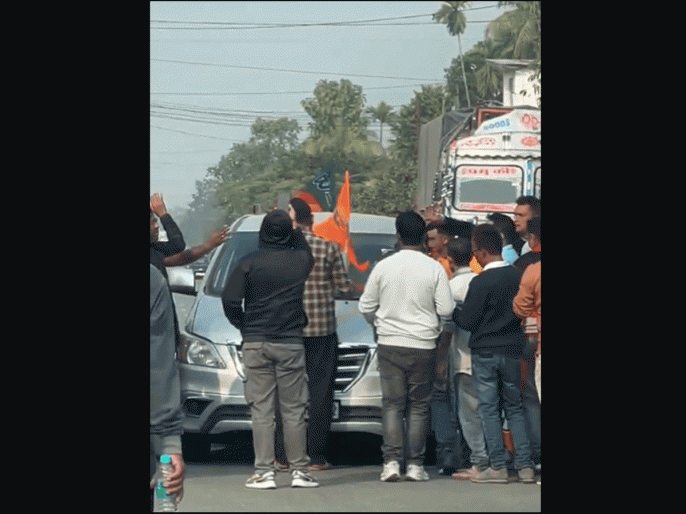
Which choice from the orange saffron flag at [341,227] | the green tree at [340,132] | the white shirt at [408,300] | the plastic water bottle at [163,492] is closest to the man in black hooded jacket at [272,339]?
the white shirt at [408,300]

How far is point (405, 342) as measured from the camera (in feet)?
27.6

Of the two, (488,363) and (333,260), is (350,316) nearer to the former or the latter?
(333,260)

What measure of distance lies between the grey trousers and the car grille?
2.13 ft

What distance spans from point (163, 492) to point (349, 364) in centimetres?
462

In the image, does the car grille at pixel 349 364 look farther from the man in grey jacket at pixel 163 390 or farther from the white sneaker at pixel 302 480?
the man in grey jacket at pixel 163 390

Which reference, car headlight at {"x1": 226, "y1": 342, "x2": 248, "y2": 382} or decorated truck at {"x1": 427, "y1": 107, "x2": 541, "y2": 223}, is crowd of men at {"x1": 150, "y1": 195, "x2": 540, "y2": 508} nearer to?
car headlight at {"x1": 226, "y1": 342, "x2": 248, "y2": 382}

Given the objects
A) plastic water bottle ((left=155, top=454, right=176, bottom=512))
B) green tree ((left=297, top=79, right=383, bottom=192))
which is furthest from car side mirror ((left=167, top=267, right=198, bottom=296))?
green tree ((left=297, top=79, right=383, bottom=192))

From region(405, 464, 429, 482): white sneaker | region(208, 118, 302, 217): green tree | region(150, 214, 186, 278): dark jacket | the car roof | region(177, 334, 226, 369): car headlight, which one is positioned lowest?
region(405, 464, 429, 482): white sneaker

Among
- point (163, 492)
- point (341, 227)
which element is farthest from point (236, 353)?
point (163, 492)

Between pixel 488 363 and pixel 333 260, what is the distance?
1.37m

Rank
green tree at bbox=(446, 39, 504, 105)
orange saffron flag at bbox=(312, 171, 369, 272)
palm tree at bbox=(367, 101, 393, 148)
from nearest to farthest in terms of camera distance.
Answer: orange saffron flag at bbox=(312, 171, 369, 272), green tree at bbox=(446, 39, 504, 105), palm tree at bbox=(367, 101, 393, 148)

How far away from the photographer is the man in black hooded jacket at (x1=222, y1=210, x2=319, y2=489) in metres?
8.20
